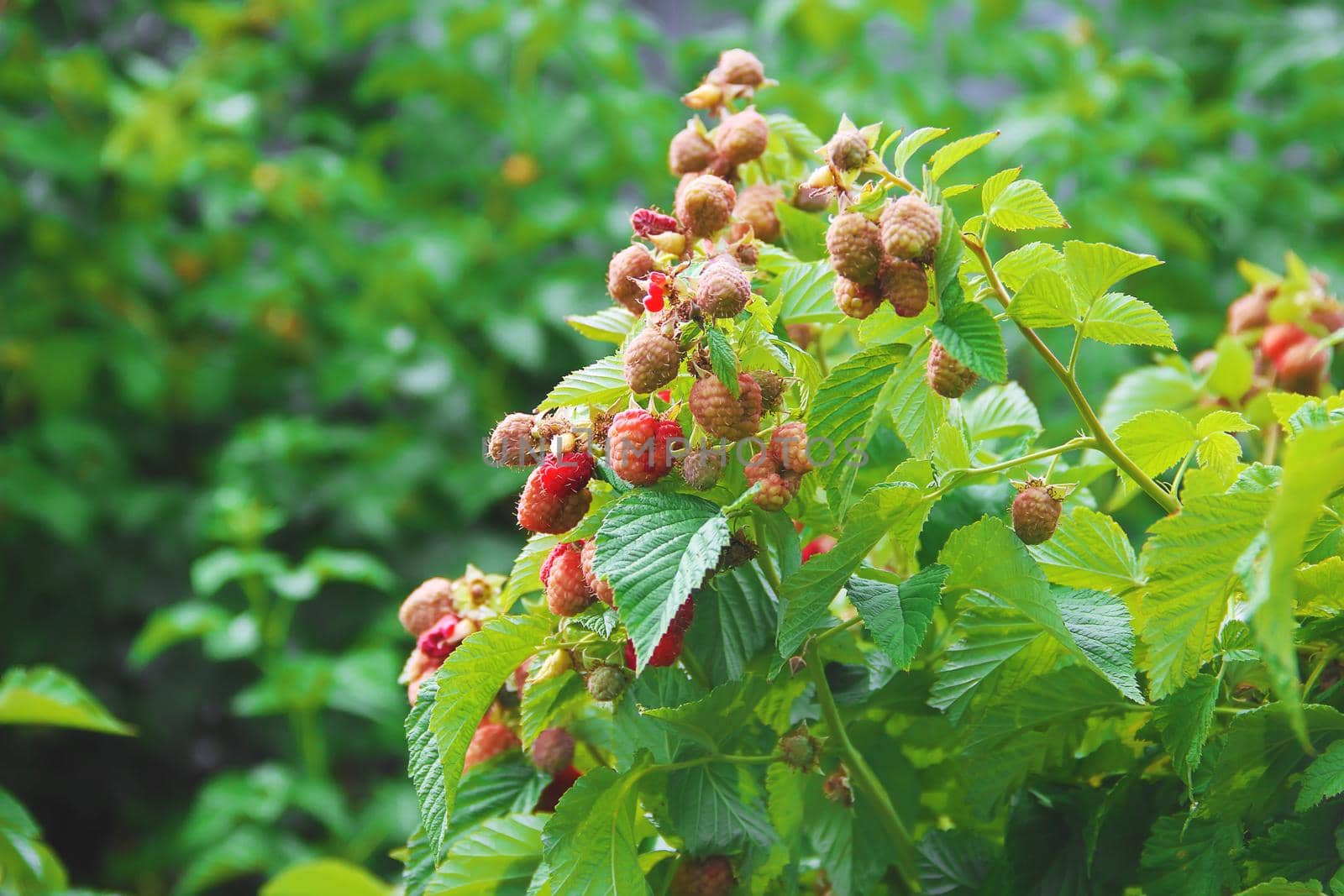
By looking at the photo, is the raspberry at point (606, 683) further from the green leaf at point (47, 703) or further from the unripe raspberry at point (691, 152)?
the green leaf at point (47, 703)

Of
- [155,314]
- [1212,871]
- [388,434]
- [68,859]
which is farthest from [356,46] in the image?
[1212,871]

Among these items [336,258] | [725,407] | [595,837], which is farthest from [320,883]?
[336,258]

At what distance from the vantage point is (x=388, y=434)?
4.90ft

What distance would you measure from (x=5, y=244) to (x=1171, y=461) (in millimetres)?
1554

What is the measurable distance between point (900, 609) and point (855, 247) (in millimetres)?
102

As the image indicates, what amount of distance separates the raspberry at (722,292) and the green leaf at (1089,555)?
0.45ft

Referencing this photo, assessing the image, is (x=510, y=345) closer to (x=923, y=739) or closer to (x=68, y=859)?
(x=68, y=859)

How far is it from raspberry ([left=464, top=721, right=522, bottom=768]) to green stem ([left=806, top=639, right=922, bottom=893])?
0.41 feet

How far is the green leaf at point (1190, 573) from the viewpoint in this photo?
1.03 feet

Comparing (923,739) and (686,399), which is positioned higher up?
(686,399)

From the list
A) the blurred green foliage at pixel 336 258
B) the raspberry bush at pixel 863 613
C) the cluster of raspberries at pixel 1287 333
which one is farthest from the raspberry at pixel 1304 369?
the blurred green foliage at pixel 336 258

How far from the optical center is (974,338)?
32cm

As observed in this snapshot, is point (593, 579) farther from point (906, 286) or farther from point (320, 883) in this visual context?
point (320, 883)

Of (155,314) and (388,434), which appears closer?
(388,434)
